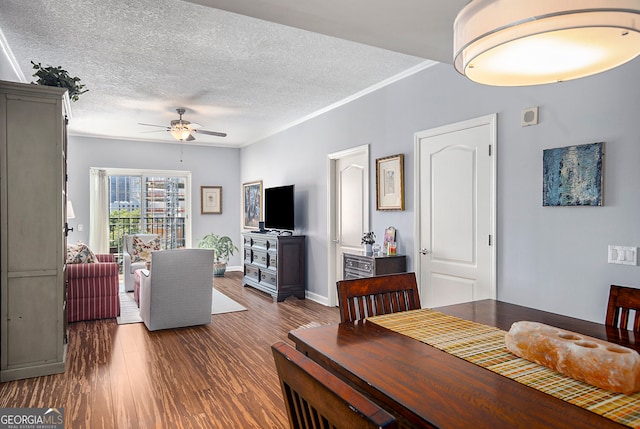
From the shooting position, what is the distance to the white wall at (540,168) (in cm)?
249

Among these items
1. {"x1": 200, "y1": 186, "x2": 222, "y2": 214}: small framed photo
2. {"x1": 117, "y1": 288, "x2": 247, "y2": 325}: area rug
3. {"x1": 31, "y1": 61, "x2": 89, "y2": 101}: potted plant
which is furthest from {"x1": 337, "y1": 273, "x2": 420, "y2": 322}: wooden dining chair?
{"x1": 200, "y1": 186, "x2": 222, "y2": 214}: small framed photo

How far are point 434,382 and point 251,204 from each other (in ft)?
24.3

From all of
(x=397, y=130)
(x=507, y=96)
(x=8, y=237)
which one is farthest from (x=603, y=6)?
(x=8, y=237)

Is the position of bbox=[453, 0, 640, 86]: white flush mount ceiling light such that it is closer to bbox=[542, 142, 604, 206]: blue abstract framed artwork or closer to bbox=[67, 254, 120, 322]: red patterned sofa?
bbox=[542, 142, 604, 206]: blue abstract framed artwork

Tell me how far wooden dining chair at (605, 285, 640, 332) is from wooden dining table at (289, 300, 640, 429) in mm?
91

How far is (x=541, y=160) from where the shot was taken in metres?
2.95

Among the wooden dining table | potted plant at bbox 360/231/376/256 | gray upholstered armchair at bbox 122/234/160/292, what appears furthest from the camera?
gray upholstered armchair at bbox 122/234/160/292

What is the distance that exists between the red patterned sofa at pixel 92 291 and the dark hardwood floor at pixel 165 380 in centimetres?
15

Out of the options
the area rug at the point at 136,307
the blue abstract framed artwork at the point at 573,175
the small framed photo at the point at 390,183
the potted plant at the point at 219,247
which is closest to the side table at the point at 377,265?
the small framed photo at the point at 390,183

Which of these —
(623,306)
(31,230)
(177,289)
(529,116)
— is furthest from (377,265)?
(31,230)

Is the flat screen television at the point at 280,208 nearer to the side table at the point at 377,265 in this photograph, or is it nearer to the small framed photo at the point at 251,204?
the small framed photo at the point at 251,204

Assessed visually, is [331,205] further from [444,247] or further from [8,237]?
[8,237]

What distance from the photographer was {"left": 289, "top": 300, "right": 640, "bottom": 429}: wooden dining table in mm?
945

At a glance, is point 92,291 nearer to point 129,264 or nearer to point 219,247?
point 129,264
